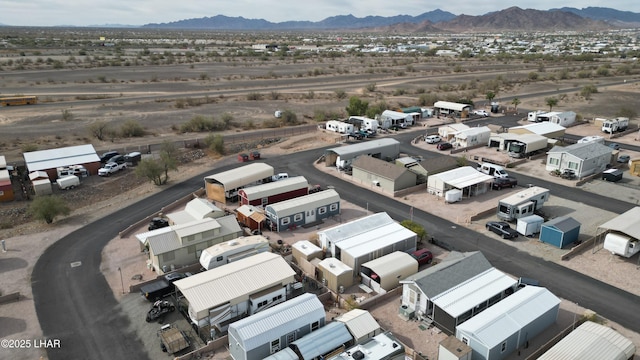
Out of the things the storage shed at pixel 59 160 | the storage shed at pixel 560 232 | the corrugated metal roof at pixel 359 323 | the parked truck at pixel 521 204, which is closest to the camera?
the corrugated metal roof at pixel 359 323

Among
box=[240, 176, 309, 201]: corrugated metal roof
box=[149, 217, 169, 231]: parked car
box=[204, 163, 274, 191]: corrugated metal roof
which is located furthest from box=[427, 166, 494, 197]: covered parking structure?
box=[149, 217, 169, 231]: parked car

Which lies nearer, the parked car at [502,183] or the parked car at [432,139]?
the parked car at [502,183]

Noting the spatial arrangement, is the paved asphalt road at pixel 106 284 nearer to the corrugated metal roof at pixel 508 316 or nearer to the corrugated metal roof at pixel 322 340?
the corrugated metal roof at pixel 508 316

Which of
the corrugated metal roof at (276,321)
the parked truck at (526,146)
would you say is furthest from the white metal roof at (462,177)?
the corrugated metal roof at (276,321)

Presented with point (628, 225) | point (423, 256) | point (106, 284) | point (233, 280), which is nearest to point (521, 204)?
point (628, 225)

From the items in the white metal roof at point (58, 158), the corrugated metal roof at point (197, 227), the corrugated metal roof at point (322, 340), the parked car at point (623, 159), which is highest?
the white metal roof at point (58, 158)

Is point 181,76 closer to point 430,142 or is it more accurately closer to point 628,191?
point 430,142
